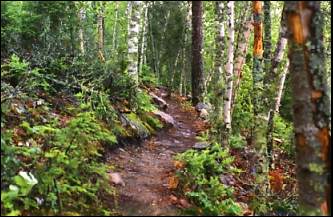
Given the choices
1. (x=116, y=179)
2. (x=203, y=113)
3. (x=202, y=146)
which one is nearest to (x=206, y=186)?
(x=116, y=179)

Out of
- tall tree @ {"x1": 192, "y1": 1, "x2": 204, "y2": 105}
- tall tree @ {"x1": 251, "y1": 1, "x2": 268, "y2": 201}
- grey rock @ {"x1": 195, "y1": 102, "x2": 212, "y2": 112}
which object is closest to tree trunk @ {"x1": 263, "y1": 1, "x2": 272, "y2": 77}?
tall tree @ {"x1": 251, "y1": 1, "x2": 268, "y2": 201}

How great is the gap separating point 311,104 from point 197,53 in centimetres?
1169

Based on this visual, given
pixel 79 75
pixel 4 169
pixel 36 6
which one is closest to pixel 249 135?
pixel 79 75

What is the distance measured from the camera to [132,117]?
36.6 feet

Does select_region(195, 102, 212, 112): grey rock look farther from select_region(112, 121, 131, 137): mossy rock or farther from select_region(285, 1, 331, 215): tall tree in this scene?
select_region(285, 1, 331, 215): tall tree

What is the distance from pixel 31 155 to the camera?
662 cm

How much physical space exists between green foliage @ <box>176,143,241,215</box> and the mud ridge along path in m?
0.39

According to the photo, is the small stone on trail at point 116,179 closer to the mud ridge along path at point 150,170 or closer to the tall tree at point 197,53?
the mud ridge along path at point 150,170

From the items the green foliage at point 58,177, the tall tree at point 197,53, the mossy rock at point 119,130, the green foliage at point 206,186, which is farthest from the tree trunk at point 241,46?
the green foliage at point 58,177

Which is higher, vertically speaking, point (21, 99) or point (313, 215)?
point (21, 99)

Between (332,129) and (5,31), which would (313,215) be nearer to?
(332,129)

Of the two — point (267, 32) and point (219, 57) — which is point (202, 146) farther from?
point (267, 32)

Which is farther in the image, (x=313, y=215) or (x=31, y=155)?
(x=31, y=155)

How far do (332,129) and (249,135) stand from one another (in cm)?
724
